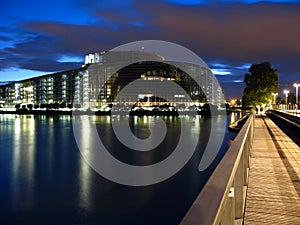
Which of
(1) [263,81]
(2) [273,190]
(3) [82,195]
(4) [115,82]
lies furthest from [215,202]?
(4) [115,82]

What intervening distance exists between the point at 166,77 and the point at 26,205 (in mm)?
118177

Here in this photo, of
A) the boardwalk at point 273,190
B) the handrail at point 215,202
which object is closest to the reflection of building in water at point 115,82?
the boardwalk at point 273,190

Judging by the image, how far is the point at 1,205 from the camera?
11391mm

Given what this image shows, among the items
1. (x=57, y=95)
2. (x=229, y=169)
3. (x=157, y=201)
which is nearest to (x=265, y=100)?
(x=157, y=201)

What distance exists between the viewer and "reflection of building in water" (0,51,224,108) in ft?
420

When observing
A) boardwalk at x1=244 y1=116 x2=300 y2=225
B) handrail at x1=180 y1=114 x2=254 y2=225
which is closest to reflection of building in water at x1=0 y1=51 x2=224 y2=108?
boardwalk at x1=244 y1=116 x2=300 y2=225

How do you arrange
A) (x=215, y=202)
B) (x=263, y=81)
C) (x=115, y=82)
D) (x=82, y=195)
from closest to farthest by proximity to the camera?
(x=215, y=202), (x=82, y=195), (x=263, y=81), (x=115, y=82)

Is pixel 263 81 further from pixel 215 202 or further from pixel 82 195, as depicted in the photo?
pixel 215 202

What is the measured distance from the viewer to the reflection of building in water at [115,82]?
420ft

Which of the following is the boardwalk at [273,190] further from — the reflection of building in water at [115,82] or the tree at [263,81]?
the reflection of building in water at [115,82]

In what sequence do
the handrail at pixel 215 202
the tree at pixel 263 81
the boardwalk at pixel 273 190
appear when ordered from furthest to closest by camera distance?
the tree at pixel 263 81 → the boardwalk at pixel 273 190 → the handrail at pixel 215 202

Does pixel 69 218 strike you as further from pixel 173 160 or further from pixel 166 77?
pixel 166 77

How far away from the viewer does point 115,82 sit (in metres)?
133

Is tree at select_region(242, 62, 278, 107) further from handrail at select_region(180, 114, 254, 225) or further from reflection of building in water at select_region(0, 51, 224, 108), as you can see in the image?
reflection of building in water at select_region(0, 51, 224, 108)
